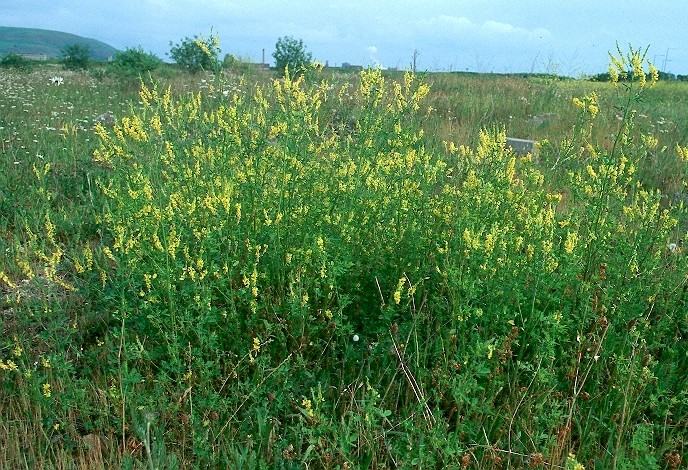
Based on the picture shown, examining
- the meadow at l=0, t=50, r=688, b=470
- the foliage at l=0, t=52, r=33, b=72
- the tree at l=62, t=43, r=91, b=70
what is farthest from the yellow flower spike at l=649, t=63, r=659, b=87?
the tree at l=62, t=43, r=91, b=70

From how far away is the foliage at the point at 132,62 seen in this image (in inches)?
559

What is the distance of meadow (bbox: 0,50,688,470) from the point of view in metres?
2.26

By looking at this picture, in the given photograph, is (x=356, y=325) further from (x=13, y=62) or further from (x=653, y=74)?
(x=13, y=62)

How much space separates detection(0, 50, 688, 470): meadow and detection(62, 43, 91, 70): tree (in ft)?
59.4

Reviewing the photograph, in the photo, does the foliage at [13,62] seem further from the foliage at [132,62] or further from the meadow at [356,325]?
the meadow at [356,325]

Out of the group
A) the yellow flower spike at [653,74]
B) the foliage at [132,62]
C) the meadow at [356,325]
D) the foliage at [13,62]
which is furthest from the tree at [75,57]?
the yellow flower spike at [653,74]

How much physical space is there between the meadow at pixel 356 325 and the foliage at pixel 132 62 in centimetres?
1171

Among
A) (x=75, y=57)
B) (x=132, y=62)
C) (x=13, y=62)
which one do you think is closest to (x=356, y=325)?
(x=132, y=62)

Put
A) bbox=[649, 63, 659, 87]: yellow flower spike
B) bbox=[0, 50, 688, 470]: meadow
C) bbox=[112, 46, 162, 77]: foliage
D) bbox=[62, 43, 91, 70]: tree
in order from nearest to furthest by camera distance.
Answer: bbox=[0, 50, 688, 470]: meadow → bbox=[649, 63, 659, 87]: yellow flower spike → bbox=[112, 46, 162, 77]: foliage → bbox=[62, 43, 91, 70]: tree

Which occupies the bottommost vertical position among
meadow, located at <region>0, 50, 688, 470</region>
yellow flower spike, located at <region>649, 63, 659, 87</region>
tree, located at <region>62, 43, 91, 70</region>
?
meadow, located at <region>0, 50, 688, 470</region>

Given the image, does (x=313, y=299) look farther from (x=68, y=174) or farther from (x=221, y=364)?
(x=68, y=174)

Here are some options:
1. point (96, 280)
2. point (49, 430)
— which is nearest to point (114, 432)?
point (49, 430)

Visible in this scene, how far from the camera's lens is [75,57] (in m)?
19.5

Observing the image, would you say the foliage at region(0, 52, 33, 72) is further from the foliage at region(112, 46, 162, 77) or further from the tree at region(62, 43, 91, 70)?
the foliage at region(112, 46, 162, 77)
